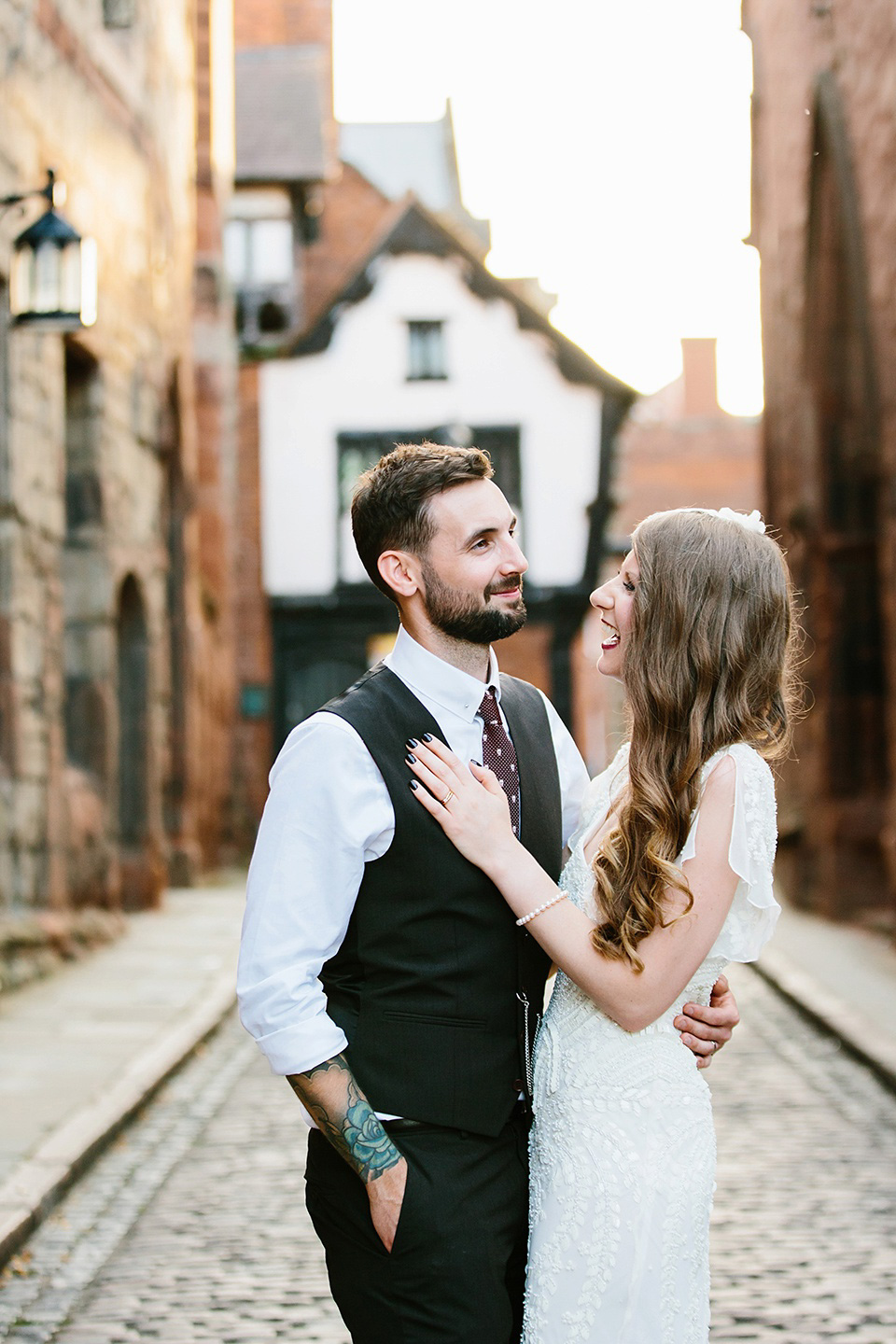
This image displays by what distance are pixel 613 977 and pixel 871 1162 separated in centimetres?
400

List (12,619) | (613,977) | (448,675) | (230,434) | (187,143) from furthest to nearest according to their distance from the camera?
Result: 1. (230,434)
2. (187,143)
3. (12,619)
4. (448,675)
5. (613,977)

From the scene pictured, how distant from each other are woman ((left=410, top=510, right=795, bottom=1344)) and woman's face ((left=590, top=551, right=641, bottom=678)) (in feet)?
0.04

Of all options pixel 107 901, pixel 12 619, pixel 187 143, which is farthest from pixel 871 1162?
pixel 187 143

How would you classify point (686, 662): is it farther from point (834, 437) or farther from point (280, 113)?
point (280, 113)

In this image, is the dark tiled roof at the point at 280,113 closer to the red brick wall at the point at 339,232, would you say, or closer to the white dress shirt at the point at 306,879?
the red brick wall at the point at 339,232

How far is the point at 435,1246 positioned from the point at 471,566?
100 cm

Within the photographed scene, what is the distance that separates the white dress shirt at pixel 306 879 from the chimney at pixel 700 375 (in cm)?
4013

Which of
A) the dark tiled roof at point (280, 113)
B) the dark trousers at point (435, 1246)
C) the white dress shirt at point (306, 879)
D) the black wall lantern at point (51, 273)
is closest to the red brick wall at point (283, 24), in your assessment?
the dark tiled roof at point (280, 113)

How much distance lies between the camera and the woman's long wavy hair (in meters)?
2.35

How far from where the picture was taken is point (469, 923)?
2.36m

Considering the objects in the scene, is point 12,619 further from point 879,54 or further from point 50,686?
point 879,54

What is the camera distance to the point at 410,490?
242 cm

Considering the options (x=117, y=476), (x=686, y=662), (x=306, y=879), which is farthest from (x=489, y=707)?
(x=117, y=476)

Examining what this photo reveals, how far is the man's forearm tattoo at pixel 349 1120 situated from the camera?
2.22 metres
